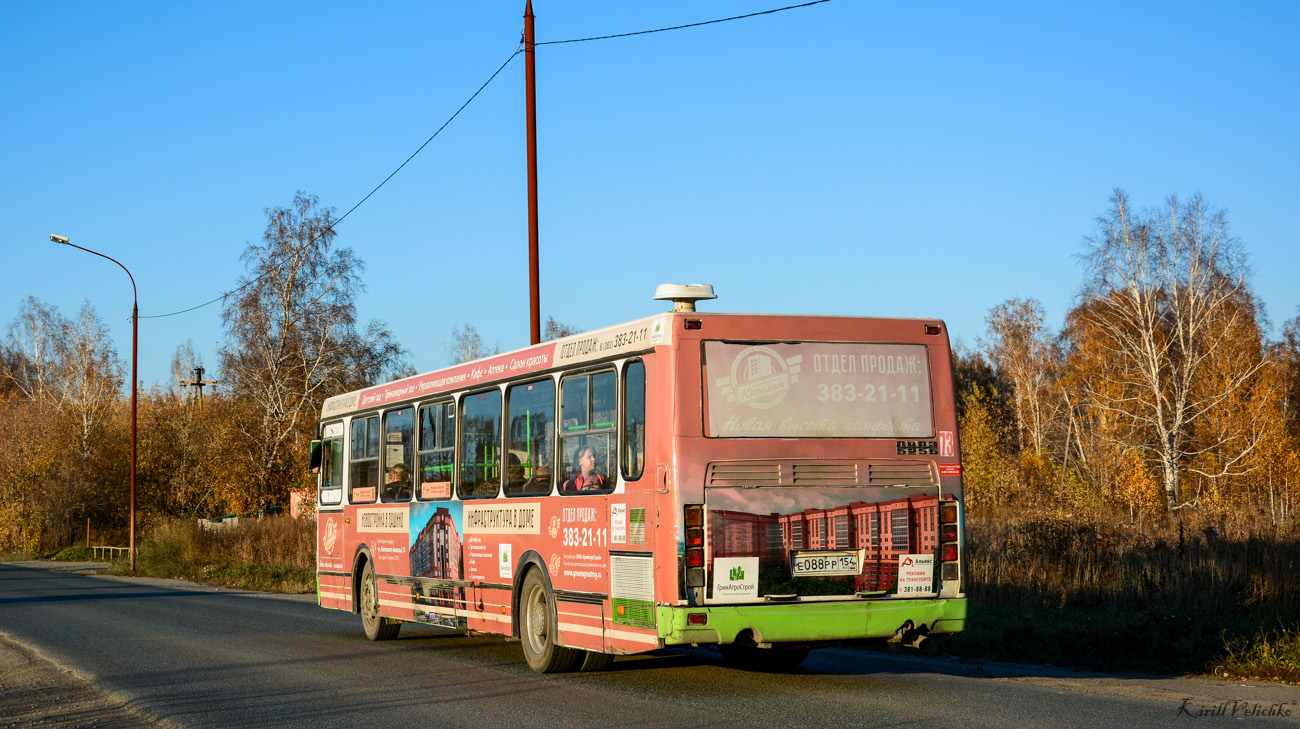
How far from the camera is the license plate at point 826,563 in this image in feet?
31.6

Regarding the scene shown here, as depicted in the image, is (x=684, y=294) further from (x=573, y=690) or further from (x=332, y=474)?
(x=332, y=474)

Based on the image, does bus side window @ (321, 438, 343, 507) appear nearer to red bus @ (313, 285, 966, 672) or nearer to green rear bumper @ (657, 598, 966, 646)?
red bus @ (313, 285, 966, 672)

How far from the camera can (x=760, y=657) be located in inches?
481

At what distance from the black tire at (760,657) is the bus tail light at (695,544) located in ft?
8.97

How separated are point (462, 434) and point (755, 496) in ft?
14.7

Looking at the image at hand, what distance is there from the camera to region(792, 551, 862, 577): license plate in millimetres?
9633

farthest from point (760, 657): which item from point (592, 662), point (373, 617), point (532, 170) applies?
point (532, 170)

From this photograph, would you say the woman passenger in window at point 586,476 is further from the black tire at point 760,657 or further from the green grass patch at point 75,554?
the green grass patch at point 75,554

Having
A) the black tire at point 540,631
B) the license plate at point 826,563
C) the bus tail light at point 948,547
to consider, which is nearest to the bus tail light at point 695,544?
the license plate at point 826,563

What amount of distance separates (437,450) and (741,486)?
5.13 metres

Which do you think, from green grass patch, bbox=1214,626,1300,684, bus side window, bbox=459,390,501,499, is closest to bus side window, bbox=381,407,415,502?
bus side window, bbox=459,390,501,499

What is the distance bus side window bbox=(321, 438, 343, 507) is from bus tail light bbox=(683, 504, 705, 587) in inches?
330

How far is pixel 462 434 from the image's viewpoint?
13172 mm

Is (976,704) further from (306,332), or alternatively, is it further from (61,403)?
(61,403)
